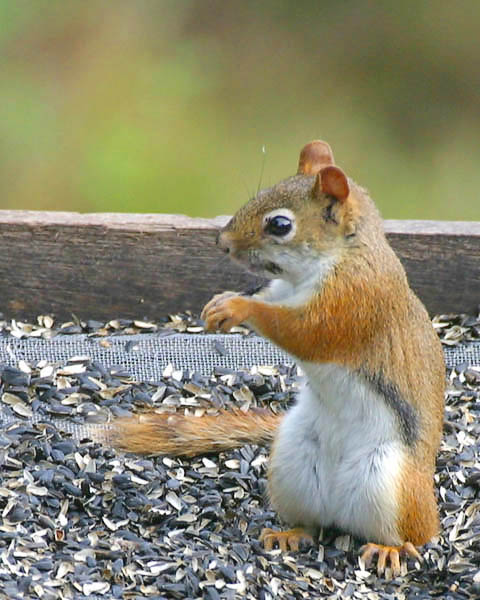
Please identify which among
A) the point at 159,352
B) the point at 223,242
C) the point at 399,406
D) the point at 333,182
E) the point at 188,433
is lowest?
the point at 188,433

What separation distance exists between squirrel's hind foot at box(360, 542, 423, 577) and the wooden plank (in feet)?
4.38

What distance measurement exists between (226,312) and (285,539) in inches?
25.4

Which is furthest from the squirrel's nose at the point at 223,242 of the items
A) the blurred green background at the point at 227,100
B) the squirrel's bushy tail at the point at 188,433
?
the blurred green background at the point at 227,100

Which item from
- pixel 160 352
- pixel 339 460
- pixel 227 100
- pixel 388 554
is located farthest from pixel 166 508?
pixel 227 100

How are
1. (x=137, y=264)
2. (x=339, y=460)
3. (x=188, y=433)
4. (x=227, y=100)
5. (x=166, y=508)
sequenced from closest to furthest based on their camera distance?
(x=339, y=460) → (x=166, y=508) → (x=188, y=433) → (x=137, y=264) → (x=227, y=100)

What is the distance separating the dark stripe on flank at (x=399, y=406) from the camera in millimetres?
3604

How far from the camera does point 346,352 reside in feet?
11.8

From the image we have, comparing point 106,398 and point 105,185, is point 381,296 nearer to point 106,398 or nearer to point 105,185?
point 106,398

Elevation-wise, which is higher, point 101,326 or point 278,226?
point 278,226

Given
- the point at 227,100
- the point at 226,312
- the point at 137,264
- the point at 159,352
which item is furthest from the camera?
the point at 227,100

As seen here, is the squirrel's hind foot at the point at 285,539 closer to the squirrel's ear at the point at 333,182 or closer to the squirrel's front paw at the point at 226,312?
the squirrel's front paw at the point at 226,312

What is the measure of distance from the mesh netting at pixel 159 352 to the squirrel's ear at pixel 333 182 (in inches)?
43.2

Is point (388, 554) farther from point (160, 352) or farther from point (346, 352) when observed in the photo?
point (160, 352)

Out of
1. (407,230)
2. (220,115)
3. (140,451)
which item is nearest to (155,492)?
(140,451)
